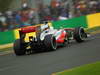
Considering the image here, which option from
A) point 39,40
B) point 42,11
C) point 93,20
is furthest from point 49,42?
point 93,20

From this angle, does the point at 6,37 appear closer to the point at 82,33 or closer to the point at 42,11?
the point at 42,11

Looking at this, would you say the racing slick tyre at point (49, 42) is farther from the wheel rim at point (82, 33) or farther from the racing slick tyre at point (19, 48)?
the wheel rim at point (82, 33)

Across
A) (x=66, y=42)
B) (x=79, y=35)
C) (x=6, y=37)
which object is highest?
(x=79, y=35)

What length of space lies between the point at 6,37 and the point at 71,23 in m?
4.32

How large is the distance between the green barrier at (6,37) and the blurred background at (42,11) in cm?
25

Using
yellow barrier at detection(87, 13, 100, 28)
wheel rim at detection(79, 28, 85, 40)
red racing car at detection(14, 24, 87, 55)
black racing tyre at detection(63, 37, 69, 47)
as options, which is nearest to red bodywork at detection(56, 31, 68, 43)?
red racing car at detection(14, 24, 87, 55)

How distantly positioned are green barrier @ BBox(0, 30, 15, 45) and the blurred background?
0.81 ft

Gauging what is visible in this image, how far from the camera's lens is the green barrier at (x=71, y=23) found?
2211 centimetres

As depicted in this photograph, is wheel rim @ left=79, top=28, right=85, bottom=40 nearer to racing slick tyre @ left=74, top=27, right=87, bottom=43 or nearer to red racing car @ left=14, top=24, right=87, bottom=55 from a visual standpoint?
racing slick tyre @ left=74, top=27, right=87, bottom=43

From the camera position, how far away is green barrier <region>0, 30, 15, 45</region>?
67.5 ft

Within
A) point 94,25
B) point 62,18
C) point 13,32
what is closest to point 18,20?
point 13,32

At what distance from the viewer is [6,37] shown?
20688 millimetres

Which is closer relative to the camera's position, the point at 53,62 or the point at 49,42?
the point at 53,62

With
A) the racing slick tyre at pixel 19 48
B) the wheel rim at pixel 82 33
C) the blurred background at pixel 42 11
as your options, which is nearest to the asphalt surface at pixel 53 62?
the racing slick tyre at pixel 19 48
